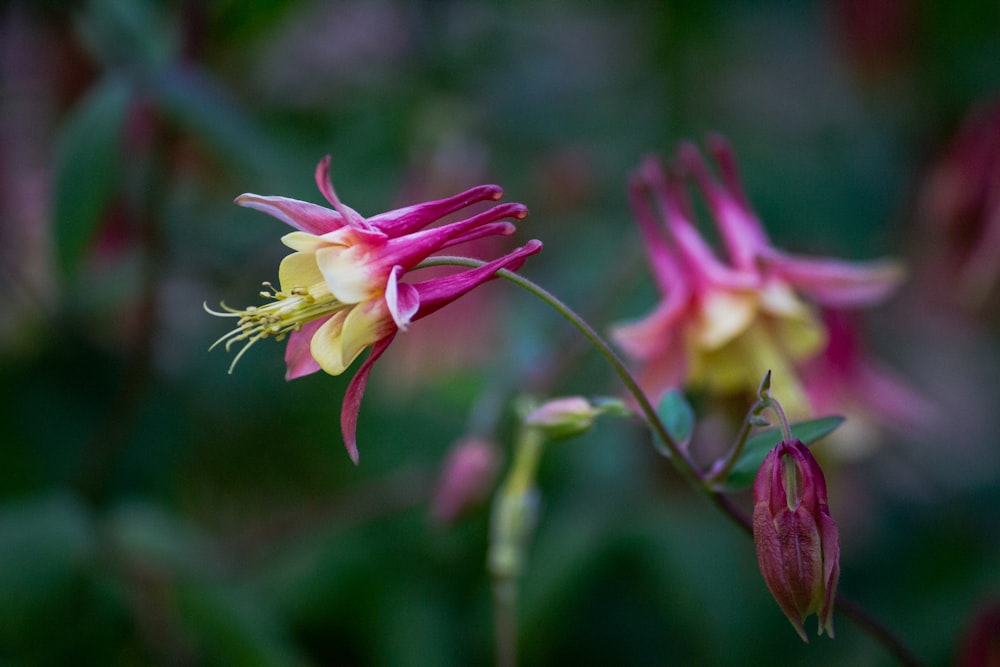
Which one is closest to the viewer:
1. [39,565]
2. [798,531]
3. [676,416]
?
[798,531]

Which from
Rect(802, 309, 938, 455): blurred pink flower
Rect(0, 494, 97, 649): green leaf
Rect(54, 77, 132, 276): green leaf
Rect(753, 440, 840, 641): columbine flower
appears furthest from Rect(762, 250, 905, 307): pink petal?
Rect(0, 494, 97, 649): green leaf

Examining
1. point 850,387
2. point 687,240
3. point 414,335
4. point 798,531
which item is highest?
point 414,335

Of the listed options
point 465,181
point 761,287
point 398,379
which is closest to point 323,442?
point 398,379

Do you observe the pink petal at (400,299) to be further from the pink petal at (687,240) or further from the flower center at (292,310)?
the pink petal at (687,240)

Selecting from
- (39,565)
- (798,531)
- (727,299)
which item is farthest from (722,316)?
(39,565)

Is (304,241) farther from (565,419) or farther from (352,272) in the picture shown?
(565,419)

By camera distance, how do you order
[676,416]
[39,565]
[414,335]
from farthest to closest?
1. [414,335]
2. [39,565]
3. [676,416]

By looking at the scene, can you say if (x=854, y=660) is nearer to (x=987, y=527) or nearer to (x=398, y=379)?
(x=987, y=527)
